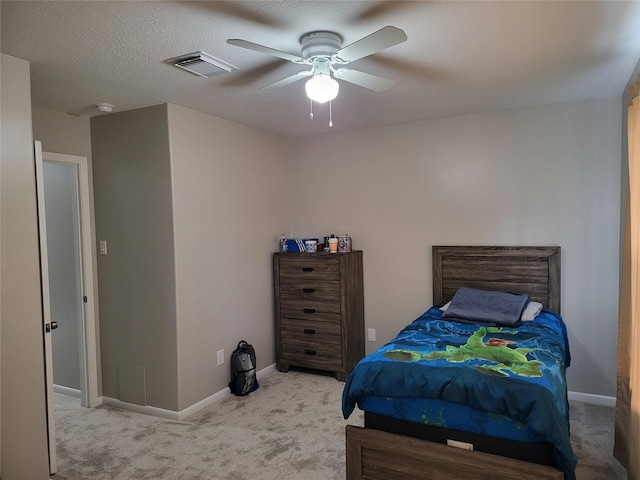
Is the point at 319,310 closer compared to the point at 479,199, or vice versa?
the point at 479,199

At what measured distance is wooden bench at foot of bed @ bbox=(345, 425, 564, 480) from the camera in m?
1.91

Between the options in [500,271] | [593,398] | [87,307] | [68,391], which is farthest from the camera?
[68,391]

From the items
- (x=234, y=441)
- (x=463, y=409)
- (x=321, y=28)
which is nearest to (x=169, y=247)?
(x=234, y=441)

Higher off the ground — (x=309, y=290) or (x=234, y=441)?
(x=309, y=290)

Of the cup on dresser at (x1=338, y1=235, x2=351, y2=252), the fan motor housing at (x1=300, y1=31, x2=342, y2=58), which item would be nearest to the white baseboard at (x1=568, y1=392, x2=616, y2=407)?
the cup on dresser at (x1=338, y1=235, x2=351, y2=252)

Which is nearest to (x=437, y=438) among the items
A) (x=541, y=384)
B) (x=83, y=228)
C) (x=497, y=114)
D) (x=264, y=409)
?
(x=541, y=384)

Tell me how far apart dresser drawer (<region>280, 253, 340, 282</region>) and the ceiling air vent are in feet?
6.46

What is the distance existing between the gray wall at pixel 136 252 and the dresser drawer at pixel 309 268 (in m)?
1.25

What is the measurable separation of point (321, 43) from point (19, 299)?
2.06m

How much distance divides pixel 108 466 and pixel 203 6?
2648mm

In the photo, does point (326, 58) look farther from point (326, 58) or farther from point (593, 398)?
point (593, 398)

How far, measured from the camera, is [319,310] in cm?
405

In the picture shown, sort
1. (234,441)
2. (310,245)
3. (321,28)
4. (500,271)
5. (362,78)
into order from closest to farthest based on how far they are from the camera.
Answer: (321,28) → (362,78) → (234,441) → (500,271) → (310,245)

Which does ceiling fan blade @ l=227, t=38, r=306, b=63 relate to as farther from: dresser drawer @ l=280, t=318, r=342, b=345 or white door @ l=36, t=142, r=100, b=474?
dresser drawer @ l=280, t=318, r=342, b=345
